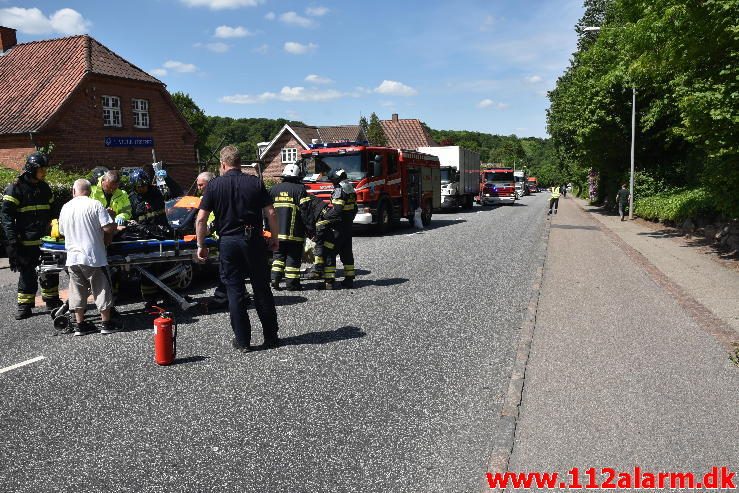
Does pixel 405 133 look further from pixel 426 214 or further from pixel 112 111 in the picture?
pixel 426 214

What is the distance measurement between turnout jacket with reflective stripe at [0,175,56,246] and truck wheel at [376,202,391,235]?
11.1m

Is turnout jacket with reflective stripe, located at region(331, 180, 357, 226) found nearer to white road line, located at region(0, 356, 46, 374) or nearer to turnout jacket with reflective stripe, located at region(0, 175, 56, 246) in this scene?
turnout jacket with reflective stripe, located at region(0, 175, 56, 246)

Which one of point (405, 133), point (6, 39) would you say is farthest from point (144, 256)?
point (405, 133)

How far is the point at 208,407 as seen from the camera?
4691mm

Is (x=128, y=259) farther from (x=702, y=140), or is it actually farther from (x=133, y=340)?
(x=702, y=140)

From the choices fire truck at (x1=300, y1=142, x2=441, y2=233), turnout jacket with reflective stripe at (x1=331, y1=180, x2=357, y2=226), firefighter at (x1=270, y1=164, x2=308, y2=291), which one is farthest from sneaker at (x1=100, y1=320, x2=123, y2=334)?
fire truck at (x1=300, y1=142, x2=441, y2=233)

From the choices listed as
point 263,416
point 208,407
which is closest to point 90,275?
point 208,407

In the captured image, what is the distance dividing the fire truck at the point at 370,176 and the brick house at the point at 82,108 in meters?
10.4

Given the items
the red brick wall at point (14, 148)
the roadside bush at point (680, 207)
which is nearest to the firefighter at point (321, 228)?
the roadside bush at point (680, 207)

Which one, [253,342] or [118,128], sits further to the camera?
[118,128]

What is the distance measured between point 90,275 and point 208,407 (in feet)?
9.57

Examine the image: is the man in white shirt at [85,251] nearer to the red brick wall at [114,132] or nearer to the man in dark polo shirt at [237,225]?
the man in dark polo shirt at [237,225]

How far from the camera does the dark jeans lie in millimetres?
6020

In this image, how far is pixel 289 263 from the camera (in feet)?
30.8
